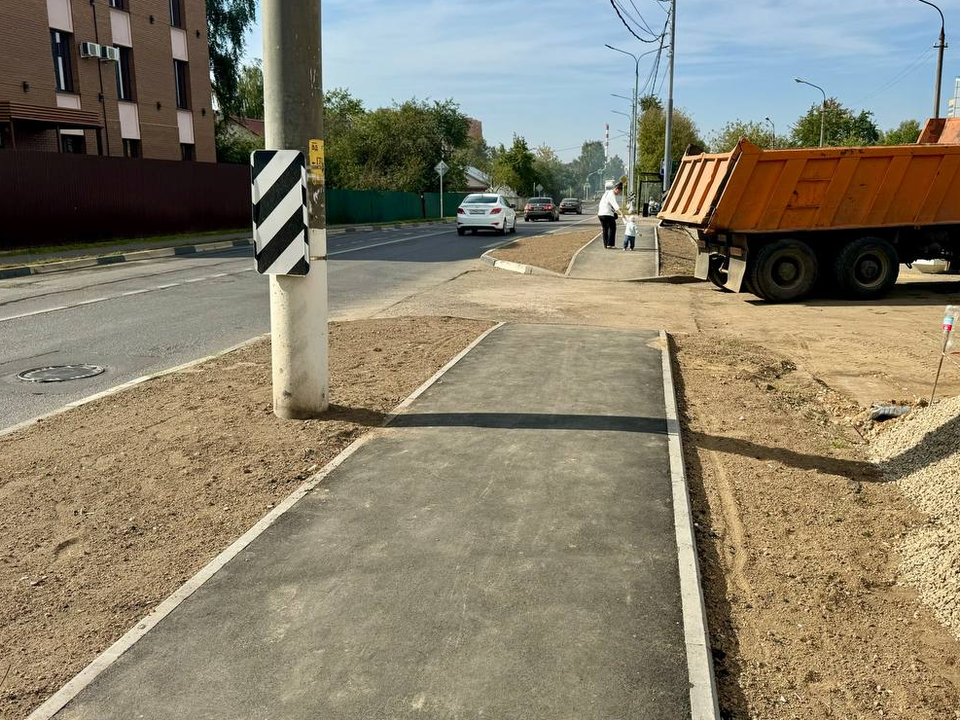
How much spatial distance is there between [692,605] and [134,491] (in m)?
3.24

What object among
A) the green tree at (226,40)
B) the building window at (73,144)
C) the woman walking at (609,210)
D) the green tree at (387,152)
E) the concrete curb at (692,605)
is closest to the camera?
the concrete curb at (692,605)

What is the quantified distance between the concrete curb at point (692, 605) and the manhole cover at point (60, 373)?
18.6 ft

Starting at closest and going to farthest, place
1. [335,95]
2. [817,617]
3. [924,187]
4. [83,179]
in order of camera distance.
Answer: [817,617], [924,187], [83,179], [335,95]

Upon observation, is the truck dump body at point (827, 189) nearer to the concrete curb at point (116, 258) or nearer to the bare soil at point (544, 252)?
the bare soil at point (544, 252)

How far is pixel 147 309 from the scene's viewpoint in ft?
39.9

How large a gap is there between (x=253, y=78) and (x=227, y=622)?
74.6 metres

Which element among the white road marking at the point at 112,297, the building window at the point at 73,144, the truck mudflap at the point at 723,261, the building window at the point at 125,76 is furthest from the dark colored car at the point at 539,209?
the truck mudflap at the point at 723,261

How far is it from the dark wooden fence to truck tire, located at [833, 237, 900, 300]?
797 inches

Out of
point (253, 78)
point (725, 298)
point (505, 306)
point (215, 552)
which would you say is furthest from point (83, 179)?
point (253, 78)

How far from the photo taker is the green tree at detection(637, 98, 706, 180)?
58466 millimetres

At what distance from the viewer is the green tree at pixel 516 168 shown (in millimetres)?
86625

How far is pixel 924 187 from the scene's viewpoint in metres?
14.0

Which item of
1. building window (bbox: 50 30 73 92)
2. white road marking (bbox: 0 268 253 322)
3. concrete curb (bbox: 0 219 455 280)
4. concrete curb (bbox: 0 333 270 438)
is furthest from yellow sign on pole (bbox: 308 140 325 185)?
building window (bbox: 50 30 73 92)

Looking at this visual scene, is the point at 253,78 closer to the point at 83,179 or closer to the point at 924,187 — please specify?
the point at 83,179
